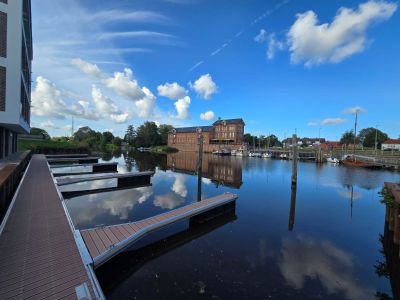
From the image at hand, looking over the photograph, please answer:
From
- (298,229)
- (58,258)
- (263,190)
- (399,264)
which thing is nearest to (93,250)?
(58,258)

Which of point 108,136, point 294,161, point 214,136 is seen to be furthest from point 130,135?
point 294,161

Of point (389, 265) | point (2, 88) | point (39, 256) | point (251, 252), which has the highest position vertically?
point (2, 88)

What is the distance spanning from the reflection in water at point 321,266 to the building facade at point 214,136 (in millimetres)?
69018

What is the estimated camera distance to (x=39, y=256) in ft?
16.6

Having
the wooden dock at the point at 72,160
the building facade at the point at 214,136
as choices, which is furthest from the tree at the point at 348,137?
the wooden dock at the point at 72,160

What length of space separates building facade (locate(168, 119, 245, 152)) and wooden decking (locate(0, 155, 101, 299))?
70251 mm

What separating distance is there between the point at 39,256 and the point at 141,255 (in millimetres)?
2876

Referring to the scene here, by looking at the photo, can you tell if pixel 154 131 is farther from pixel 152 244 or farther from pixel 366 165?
pixel 152 244

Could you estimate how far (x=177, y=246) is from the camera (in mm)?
7945

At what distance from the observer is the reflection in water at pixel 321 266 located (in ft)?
19.9

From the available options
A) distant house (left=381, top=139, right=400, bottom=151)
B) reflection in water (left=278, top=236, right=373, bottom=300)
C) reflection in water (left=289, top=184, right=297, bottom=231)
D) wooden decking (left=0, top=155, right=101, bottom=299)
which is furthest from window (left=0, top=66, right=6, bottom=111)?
distant house (left=381, top=139, right=400, bottom=151)

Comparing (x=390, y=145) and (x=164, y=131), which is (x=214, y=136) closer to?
(x=164, y=131)

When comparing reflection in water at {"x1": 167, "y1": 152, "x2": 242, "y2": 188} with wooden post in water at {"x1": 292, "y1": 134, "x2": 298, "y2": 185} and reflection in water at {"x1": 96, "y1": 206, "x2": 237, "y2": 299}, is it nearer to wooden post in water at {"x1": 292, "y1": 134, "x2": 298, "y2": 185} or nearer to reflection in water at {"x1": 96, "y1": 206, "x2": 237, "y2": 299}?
wooden post in water at {"x1": 292, "y1": 134, "x2": 298, "y2": 185}

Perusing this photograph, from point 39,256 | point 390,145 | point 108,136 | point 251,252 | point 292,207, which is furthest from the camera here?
point 108,136
